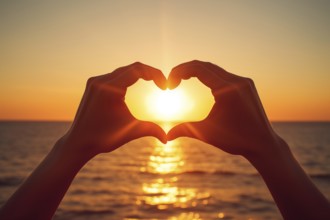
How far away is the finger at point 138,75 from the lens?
1.83 m

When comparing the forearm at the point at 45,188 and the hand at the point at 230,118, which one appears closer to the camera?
the forearm at the point at 45,188

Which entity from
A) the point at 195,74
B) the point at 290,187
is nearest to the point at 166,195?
the point at 195,74

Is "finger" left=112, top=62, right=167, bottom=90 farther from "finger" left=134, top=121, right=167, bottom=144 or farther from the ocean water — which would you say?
the ocean water

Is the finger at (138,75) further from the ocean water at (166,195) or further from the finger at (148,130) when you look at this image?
the ocean water at (166,195)

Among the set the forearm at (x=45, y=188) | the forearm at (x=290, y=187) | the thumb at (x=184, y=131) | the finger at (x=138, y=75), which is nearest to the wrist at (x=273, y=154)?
the forearm at (x=290, y=187)

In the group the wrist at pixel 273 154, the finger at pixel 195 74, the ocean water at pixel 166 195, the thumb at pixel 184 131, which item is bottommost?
the ocean water at pixel 166 195

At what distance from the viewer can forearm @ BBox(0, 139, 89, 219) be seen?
163 centimetres

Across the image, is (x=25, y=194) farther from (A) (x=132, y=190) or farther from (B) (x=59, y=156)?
(A) (x=132, y=190)

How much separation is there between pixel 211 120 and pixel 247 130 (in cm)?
21

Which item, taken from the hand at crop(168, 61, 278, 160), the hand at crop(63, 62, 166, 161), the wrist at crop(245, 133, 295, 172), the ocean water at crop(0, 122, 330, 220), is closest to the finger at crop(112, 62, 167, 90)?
the hand at crop(63, 62, 166, 161)

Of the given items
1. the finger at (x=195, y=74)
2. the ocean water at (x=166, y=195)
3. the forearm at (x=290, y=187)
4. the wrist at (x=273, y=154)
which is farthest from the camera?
the ocean water at (x=166, y=195)

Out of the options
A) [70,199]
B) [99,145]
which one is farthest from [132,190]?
[99,145]

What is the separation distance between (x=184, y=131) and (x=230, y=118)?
0.89 ft

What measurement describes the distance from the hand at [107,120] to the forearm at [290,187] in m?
0.57
